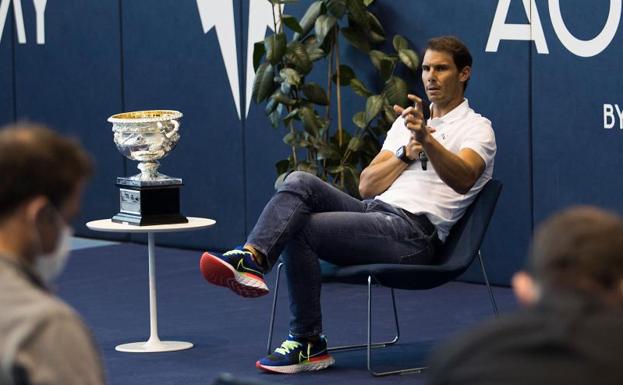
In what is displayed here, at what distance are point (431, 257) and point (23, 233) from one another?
2.92 m

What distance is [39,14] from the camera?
8.34m

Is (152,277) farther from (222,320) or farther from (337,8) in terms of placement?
(337,8)

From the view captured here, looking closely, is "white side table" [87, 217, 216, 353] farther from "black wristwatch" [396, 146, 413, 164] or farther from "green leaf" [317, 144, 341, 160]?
"green leaf" [317, 144, 341, 160]

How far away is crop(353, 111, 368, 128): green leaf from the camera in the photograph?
237 inches

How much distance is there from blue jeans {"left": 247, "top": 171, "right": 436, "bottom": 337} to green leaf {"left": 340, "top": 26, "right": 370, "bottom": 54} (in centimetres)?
183

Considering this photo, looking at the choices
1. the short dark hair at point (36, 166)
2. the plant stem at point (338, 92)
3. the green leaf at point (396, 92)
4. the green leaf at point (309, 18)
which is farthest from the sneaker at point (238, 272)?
the short dark hair at point (36, 166)

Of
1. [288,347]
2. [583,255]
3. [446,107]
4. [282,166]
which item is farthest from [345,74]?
[583,255]

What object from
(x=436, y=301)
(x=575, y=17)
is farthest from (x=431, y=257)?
(x=575, y=17)

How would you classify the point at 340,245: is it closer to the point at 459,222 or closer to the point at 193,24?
the point at 459,222

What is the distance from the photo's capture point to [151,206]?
15.8ft

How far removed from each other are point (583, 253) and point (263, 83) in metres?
4.94

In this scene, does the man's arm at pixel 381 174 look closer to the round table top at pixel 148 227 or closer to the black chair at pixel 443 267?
the black chair at pixel 443 267

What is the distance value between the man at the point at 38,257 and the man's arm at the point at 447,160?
2.64 meters

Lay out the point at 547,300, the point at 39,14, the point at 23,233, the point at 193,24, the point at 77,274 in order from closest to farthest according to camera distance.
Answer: the point at 547,300, the point at 23,233, the point at 77,274, the point at 193,24, the point at 39,14
